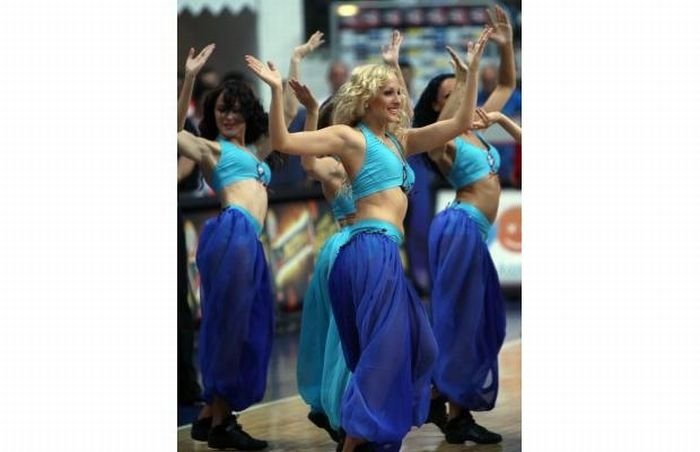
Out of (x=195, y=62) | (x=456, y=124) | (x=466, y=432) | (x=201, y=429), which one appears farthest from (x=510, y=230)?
(x=456, y=124)

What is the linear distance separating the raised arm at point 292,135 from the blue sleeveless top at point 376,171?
2.9 inches

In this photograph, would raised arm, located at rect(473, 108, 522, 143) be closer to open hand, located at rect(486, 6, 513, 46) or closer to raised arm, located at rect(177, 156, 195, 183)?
open hand, located at rect(486, 6, 513, 46)

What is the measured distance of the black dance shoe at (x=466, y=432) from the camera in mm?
7535

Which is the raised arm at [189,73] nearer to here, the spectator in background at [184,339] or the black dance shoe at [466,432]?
the spectator in background at [184,339]

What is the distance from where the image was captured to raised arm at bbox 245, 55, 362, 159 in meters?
6.11

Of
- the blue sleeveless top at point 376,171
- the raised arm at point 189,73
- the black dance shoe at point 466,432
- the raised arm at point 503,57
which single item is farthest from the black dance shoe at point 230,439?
the raised arm at point 503,57

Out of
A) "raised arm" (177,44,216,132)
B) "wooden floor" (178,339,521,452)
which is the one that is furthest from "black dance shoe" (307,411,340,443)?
"raised arm" (177,44,216,132)

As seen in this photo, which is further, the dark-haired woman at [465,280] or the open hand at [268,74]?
the dark-haired woman at [465,280]

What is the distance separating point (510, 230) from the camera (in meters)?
12.9

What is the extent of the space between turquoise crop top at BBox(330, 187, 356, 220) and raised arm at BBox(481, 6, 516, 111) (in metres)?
0.84

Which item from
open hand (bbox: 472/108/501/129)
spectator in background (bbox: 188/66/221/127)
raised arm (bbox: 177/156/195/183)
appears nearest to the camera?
open hand (bbox: 472/108/501/129)

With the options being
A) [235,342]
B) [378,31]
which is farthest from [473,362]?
[378,31]

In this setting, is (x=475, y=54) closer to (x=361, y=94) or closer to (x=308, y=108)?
(x=361, y=94)

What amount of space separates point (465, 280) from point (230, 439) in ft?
4.28
